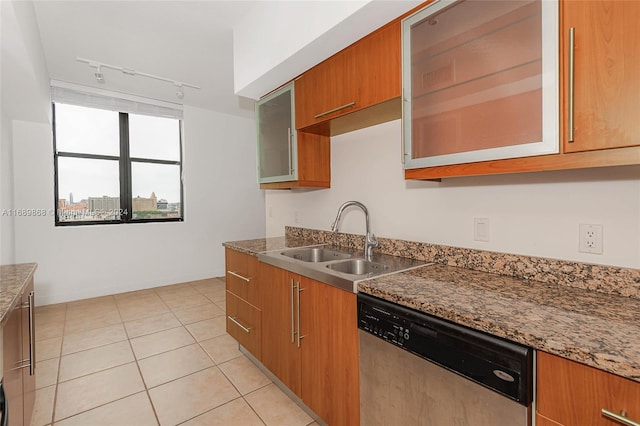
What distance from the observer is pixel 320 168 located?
237 cm

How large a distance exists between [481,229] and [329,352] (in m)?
0.98

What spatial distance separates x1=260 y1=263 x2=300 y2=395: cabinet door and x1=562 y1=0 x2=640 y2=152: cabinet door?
54.0 inches

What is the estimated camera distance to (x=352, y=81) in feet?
5.55

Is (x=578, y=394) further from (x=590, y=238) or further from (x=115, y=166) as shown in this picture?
(x=115, y=166)

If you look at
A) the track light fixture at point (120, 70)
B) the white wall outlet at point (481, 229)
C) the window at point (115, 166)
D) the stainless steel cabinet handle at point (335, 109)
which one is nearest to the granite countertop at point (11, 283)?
the stainless steel cabinet handle at point (335, 109)

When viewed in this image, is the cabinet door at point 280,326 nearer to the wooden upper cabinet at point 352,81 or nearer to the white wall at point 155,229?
the wooden upper cabinet at point 352,81

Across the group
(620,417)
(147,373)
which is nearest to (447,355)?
(620,417)

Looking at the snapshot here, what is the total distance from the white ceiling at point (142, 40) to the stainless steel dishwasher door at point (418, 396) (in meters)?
2.37

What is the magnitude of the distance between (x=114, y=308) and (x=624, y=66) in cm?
442

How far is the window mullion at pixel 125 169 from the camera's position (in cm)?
400

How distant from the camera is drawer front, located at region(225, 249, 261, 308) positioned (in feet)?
6.86

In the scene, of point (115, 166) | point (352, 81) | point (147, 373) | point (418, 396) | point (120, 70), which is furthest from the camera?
point (115, 166)

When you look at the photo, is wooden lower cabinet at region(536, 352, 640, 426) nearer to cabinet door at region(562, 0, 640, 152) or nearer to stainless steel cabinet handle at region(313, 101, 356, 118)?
cabinet door at region(562, 0, 640, 152)

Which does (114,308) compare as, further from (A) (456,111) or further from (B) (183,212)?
(A) (456,111)
